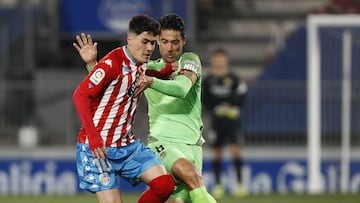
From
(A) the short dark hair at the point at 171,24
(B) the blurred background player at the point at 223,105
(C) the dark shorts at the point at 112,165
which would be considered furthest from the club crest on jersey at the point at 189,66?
(B) the blurred background player at the point at 223,105

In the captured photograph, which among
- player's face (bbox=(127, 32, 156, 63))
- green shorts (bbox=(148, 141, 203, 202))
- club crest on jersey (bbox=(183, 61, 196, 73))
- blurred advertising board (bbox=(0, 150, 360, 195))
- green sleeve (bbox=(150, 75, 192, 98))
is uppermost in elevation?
player's face (bbox=(127, 32, 156, 63))

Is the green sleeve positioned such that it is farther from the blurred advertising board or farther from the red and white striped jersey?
the blurred advertising board

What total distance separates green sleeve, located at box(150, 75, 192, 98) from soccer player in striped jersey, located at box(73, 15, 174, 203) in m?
0.17

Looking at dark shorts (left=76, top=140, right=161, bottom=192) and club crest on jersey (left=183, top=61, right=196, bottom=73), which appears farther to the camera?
club crest on jersey (left=183, top=61, right=196, bottom=73)

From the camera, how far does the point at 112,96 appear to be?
26.0ft

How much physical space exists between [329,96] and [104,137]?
390 inches

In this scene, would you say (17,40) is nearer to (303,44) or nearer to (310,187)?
(303,44)

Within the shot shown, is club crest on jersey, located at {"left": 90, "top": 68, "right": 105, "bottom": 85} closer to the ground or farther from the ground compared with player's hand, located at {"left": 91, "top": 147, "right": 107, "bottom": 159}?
farther from the ground

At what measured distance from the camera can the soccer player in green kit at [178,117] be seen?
819 centimetres

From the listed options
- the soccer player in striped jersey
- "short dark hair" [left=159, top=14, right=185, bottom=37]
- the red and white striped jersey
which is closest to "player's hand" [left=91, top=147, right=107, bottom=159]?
the soccer player in striped jersey

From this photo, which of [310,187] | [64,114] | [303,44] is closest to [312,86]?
[310,187]

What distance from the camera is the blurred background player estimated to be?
1516 cm

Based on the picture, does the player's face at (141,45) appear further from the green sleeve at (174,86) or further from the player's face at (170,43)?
the player's face at (170,43)

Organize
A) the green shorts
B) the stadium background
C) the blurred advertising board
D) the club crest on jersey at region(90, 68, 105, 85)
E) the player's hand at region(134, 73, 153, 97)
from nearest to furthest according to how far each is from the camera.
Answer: the club crest on jersey at region(90, 68, 105, 85)
the player's hand at region(134, 73, 153, 97)
the green shorts
the blurred advertising board
the stadium background
